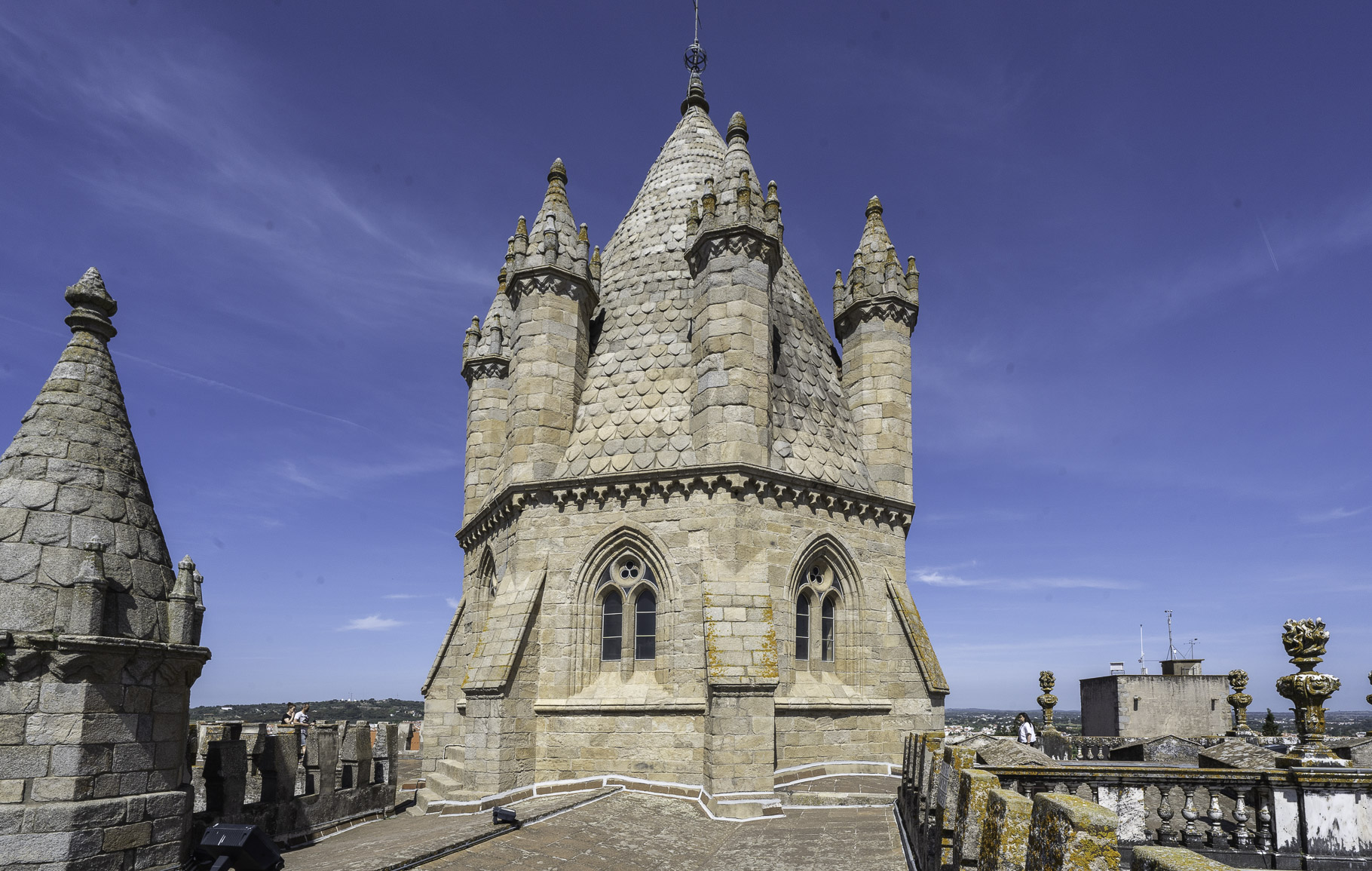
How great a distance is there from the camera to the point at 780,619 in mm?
15531

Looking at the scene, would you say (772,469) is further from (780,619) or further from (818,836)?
(818,836)

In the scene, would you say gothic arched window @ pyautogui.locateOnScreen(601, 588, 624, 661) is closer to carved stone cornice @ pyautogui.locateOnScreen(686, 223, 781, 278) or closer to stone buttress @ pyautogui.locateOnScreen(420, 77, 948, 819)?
stone buttress @ pyautogui.locateOnScreen(420, 77, 948, 819)

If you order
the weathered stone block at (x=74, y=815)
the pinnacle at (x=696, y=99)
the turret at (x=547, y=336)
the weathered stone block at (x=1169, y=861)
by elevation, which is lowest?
the weathered stone block at (x=74, y=815)

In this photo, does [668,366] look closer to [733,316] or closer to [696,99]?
[733,316]

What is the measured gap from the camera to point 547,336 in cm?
1734

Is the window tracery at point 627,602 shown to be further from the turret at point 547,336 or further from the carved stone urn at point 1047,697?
the carved stone urn at point 1047,697

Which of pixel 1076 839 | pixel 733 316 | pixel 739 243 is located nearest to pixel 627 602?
pixel 733 316

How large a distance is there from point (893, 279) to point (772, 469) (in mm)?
6600

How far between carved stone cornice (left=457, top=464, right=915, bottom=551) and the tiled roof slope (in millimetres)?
272

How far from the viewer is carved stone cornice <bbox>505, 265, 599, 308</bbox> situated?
691 inches

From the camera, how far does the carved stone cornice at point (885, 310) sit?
764 inches


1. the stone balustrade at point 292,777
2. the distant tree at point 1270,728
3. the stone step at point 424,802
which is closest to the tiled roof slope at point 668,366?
the stone balustrade at point 292,777

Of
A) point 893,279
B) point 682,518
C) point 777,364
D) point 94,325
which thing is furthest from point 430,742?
point 893,279

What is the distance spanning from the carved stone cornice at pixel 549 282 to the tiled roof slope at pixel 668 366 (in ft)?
4.36
